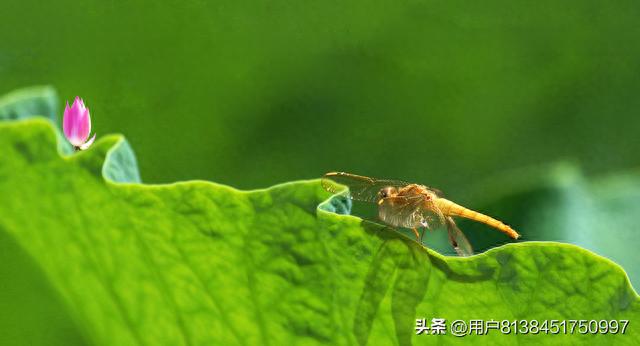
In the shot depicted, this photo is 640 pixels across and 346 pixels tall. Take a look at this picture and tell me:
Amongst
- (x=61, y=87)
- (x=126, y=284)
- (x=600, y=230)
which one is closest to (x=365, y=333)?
(x=126, y=284)

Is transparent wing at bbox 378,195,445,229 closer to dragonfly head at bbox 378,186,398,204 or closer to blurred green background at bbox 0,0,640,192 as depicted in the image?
dragonfly head at bbox 378,186,398,204

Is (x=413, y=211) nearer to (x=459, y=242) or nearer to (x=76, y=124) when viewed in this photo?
(x=459, y=242)

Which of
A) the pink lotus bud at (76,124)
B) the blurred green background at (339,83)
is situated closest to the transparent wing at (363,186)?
the pink lotus bud at (76,124)

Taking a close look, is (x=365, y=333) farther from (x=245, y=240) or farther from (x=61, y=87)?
(x=61, y=87)

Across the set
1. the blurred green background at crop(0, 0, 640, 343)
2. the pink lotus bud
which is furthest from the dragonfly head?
the blurred green background at crop(0, 0, 640, 343)

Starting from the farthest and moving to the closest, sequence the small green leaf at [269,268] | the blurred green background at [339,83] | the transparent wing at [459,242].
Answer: the blurred green background at [339,83] < the transparent wing at [459,242] < the small green leaf at [269,268]

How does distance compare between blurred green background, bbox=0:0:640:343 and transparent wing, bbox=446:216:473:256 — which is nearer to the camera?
transparent wing, bbox=446:216:473:256

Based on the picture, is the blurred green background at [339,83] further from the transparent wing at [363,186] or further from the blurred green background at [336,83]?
the transparent wing at [363,186]
